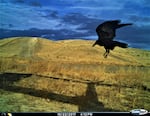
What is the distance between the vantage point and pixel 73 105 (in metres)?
3.95

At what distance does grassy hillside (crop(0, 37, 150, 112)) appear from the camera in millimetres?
3949

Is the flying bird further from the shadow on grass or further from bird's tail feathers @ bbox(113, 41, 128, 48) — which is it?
the shadow on grass

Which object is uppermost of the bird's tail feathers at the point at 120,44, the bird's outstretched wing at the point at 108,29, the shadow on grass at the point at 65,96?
the bird's outstretched wing at the point at 108,29

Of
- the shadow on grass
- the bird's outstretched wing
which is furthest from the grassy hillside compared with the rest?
the bird's outstretched wing

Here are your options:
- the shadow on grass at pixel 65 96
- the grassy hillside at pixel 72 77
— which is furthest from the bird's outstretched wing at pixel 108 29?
the shadow on grass at pixel 65 96

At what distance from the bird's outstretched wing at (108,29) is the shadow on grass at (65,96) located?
0.49 meters

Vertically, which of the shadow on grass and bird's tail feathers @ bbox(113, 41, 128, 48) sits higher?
bird's tail feathers @ bbox(113, 41, 128, 48)

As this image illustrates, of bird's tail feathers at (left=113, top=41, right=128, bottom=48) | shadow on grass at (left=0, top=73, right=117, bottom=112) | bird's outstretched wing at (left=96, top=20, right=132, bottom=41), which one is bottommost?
shadow on grass at (left=0, top=73, right=117, bottom=112)

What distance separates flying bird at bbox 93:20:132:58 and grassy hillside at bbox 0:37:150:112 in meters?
0.05

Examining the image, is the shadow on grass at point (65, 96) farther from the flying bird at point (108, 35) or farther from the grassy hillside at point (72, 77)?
the flying bird at point (108, 35)

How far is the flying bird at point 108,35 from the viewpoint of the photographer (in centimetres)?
393

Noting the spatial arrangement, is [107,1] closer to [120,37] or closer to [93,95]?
[120,37]

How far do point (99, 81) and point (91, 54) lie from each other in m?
0.28

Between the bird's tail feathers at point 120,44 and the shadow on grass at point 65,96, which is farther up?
the bird's tail feathers at point 120,44
